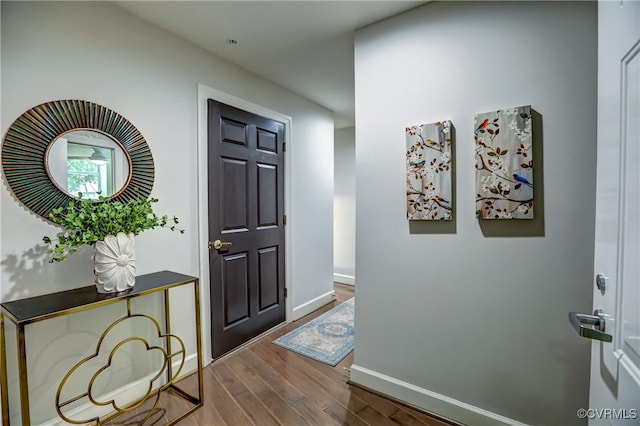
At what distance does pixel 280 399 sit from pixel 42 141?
6.41 ft

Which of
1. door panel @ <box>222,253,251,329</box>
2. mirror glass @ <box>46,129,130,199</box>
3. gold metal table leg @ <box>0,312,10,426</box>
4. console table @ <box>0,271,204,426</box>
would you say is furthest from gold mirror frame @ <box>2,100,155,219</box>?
door panel @ <box>222,253,251,329</box>

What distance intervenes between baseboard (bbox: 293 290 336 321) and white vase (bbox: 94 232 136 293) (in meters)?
1.88

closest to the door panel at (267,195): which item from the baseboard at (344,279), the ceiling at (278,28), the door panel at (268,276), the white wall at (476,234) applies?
the door panel at (268,276)

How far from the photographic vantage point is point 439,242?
1.66 metres

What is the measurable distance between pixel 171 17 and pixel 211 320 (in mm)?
2139

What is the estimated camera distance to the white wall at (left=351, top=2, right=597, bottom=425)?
1321mm

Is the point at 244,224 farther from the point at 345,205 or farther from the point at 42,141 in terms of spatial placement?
the point at 345,205

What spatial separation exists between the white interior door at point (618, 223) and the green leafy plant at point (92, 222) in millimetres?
1882

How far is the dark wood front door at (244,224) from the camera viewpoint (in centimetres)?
229

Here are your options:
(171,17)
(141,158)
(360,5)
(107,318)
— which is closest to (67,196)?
(141,158)

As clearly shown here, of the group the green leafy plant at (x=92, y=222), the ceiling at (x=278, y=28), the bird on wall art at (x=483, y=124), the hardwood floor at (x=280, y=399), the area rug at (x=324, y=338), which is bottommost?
the hardwood floor at (x=280, y=399)

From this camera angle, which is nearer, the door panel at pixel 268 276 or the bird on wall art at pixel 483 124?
the bird on wall art at pixel 483 124

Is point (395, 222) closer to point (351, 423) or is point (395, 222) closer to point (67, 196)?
point (351, 423)

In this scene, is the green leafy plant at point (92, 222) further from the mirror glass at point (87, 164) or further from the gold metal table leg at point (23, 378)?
the gold metal table leg at point (23, 378)
